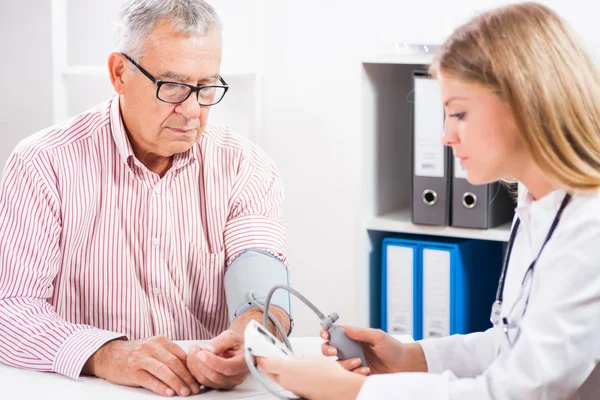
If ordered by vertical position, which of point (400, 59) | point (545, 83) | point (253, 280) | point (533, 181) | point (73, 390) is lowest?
point (73, 390)

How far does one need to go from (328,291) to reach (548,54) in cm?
197

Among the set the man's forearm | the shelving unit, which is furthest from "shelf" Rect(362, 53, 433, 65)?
the man's forearm

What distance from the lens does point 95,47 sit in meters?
2.96

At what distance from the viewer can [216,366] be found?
1420 millimetres

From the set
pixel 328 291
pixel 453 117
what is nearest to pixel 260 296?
pixel 453 117

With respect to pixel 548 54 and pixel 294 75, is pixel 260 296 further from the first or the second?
pixel 294 75

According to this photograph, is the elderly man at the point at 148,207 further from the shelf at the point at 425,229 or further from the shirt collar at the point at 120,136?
the shelf at the point at 425,229

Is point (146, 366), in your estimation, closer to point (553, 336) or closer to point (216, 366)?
point (216, 366)

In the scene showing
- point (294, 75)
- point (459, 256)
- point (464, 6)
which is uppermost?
point (464, 6)

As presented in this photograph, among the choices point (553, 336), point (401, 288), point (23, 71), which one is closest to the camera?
point (553, 336)

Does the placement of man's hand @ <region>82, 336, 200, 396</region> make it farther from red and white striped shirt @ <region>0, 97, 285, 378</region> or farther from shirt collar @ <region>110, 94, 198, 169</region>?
Answer: shirt collar @ <region>110, 94, 198, 169</region>

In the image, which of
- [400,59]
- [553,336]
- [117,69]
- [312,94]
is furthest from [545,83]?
[312,94]

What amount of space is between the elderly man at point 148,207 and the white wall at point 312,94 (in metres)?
1.03

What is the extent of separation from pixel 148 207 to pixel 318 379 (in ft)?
2.39
